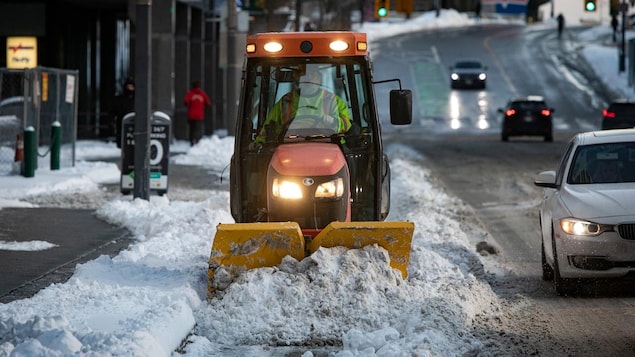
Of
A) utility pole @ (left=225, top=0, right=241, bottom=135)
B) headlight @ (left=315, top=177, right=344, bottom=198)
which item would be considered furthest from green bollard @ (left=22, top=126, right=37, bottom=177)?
headlight @ (left=315, top=177, right=344, bottom=198)

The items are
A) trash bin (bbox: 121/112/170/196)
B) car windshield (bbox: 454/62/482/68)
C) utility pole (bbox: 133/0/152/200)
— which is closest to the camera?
utility pole (bbox: 133/0/152/200)

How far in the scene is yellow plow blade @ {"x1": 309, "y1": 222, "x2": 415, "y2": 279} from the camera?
35.4ft

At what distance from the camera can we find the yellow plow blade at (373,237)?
1079 centimetres

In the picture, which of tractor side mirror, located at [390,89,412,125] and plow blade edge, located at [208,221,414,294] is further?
tractor side mirror, located at [390,89,412,125]

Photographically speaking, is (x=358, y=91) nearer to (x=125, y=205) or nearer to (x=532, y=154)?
(x=125, y=205)

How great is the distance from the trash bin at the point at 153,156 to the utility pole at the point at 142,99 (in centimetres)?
123

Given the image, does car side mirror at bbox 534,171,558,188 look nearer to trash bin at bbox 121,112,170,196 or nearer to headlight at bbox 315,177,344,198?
headlight at bbox 315,177,344,198

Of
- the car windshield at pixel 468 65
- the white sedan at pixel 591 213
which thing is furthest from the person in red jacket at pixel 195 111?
the car windshield at pixel 468 65

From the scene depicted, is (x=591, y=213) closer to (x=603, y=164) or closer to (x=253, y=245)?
(x=603, y=164)

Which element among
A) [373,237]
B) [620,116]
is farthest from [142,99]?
[620,116]

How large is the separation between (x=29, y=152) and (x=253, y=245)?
12.9 metres

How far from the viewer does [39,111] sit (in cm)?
2472

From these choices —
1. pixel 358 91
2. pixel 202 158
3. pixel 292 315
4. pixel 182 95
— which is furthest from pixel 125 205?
pixel 182 95

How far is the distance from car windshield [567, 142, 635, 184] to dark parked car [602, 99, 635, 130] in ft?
90.1
